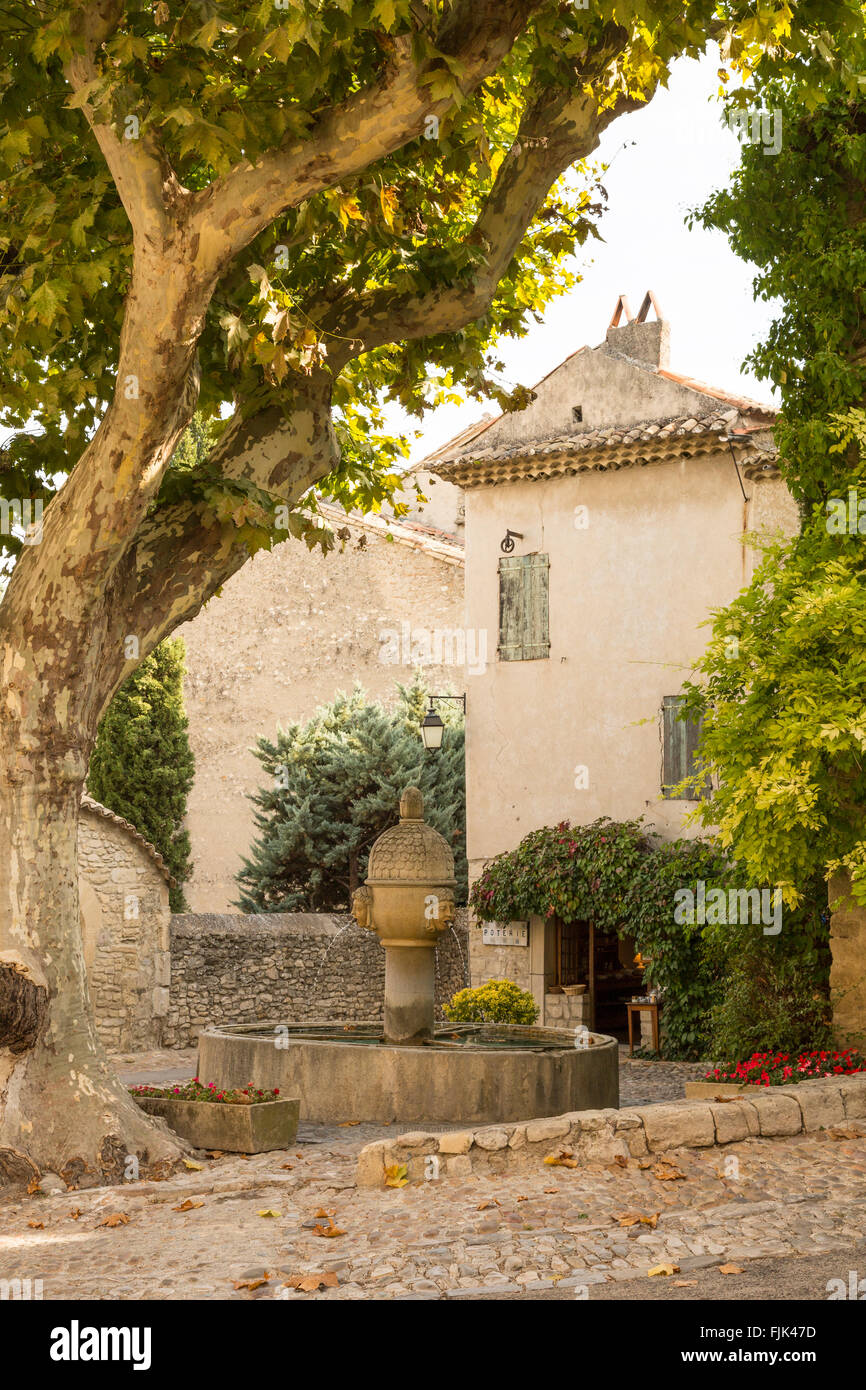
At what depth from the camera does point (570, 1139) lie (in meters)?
7.66

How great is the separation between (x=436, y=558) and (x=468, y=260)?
49.8 ft

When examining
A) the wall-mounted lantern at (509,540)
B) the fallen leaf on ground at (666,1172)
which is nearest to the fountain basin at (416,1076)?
the fallen leaf on ground at (666,1172)

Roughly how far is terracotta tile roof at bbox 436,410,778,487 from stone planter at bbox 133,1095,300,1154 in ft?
35.2

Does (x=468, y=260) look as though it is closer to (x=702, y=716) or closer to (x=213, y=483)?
(x=213, y=483)

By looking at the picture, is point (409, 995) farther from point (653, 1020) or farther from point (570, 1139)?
point (653, 1020)

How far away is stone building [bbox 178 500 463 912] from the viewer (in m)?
24.1

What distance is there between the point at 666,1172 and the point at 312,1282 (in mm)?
2558

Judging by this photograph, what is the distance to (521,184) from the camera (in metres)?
8.99

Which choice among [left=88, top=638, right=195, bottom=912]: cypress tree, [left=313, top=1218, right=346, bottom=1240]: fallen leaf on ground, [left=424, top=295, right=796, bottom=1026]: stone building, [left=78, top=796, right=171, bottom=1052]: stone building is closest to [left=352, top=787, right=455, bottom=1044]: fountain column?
[left=313, top=1218, right=346, bottom=1240]: fallen leaf on ground

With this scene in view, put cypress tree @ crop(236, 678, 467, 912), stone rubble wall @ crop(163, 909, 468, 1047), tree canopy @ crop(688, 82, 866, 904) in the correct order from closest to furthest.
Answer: tree canopy @ crop(688, 82, 866, 904) < stone rubble wall @ crop(163, 909, 468, 1047) < cypress tree @ crop(236, 678, 467, 912)

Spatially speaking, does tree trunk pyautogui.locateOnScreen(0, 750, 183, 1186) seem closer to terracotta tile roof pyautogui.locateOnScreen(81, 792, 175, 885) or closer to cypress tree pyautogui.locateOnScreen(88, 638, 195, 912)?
terracotta tile roof pyautogui.locateOnScreen(81, 792, 175, 885)

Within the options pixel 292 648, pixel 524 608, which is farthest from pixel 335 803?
pixel 524 608

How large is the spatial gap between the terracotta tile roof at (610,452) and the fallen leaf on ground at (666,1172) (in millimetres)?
11133

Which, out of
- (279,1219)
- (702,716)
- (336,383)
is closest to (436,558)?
(702,716)
